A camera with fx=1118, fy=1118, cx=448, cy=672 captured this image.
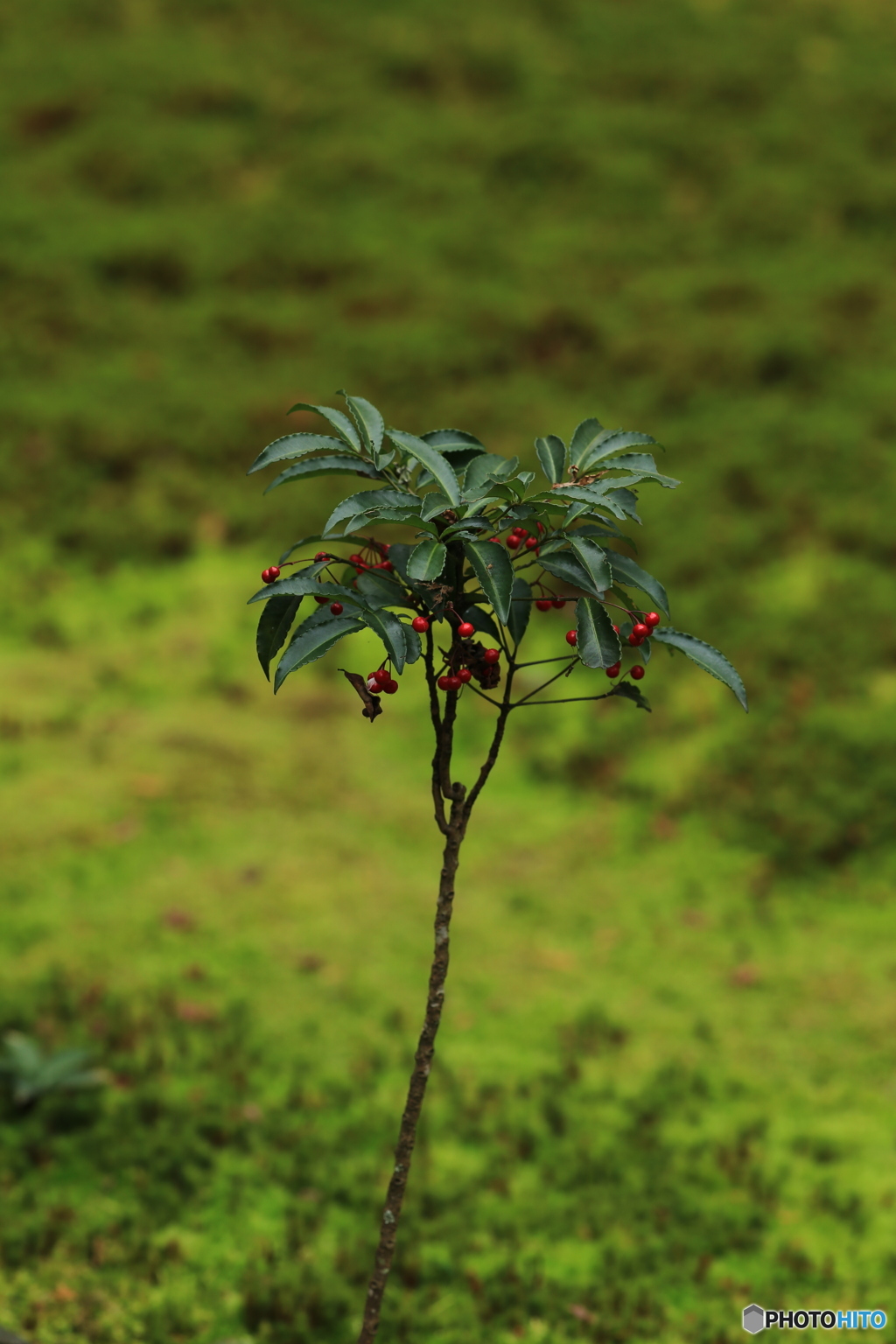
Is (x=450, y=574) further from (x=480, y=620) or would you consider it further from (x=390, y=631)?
(x=390, y=631)

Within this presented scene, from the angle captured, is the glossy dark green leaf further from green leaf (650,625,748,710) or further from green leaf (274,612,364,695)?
green leaf (650,625,748,710)

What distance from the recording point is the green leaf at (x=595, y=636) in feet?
9.34

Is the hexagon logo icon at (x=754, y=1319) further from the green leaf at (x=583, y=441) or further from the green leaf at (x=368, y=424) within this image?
the green leaf at (x=368, y=424)

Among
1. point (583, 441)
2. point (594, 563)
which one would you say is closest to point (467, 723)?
point (583, 441)

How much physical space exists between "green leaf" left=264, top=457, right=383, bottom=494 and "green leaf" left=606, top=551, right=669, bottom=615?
0.68 m

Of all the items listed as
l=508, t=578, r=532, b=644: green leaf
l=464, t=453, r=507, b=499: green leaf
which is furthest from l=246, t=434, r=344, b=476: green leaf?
l=508, t=578, r=532, b=644: green leaf

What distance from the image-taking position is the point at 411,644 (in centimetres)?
275

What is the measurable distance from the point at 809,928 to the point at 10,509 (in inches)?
321

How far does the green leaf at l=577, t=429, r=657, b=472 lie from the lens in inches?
124

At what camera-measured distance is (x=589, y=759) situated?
28.9 feet

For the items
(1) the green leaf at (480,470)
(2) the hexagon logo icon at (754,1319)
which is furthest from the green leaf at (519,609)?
(2) the hexagon logo icon at (754,1319)

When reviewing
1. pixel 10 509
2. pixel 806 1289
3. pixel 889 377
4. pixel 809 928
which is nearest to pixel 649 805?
pixel 809 928

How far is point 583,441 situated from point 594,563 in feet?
1.93

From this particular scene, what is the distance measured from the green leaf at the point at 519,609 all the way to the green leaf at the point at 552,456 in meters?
0.31
